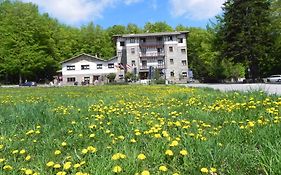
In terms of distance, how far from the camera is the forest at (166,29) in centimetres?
4581

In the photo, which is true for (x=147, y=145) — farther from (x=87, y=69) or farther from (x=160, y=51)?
(x=160, y=51)

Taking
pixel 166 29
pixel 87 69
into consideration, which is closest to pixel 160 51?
pixel 87 69

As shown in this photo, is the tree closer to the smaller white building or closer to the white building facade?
the white building facade

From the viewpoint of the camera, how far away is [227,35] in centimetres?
4719

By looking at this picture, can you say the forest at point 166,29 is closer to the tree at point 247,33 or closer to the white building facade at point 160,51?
the tree at point 247,33

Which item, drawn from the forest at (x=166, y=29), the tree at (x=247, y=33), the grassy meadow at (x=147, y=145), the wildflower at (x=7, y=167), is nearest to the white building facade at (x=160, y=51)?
the forest at (x=166, y=29)

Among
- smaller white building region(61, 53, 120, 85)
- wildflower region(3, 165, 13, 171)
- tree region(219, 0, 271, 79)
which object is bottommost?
wildflower region(3, 165, 13, 171)

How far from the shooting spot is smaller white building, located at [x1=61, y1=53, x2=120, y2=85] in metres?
71.8

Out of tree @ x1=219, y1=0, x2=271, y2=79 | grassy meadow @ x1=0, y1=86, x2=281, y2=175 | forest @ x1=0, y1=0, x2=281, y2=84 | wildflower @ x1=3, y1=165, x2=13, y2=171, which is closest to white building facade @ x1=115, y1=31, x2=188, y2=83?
forest @ x1=0, y1=0, x2=281, y2=84

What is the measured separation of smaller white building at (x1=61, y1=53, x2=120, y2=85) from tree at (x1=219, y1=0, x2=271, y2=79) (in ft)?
97.0

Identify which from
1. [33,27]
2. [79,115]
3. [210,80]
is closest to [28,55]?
[33,27]

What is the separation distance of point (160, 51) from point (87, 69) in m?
15.8

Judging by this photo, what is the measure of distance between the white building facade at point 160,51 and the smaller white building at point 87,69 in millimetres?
3920

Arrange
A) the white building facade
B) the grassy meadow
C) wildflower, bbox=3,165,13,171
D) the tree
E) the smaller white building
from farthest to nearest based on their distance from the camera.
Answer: the white building facade → the smaller white building → the tree → wildflower, bbox=3,165,13,171 → the grassy meadow
